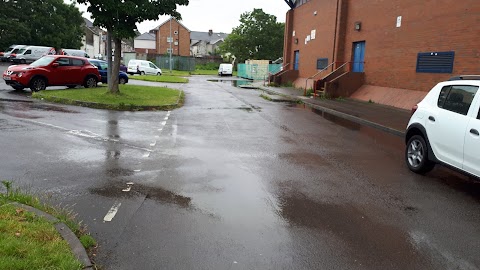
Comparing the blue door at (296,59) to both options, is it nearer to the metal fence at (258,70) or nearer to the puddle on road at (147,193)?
the metal fence at (258,70)

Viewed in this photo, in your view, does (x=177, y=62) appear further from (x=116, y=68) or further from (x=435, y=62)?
(x=435, y=62)

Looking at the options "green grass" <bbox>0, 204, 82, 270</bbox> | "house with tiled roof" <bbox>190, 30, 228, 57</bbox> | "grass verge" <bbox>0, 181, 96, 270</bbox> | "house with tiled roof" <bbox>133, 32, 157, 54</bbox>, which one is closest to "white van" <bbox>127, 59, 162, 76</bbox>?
"grass verge" <bbox>0, 181, 96, 270</bbox>

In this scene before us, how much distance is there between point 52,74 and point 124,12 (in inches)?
198

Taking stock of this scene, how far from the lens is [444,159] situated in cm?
659

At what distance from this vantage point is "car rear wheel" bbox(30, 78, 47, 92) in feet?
56.9

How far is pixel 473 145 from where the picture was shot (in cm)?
593

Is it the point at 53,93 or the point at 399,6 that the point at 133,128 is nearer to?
the point at 53,93

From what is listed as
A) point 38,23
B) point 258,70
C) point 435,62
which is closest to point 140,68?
point 258,70

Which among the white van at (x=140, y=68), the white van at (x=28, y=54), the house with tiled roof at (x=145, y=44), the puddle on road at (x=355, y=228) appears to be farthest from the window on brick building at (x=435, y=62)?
the house with tiled roof at (x=145, y=44)

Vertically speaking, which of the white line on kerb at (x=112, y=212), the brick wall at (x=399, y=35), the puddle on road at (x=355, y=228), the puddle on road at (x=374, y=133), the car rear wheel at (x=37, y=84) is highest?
the brick wall at (x=399, y=35)

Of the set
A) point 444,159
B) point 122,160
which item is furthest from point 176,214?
point 444,159

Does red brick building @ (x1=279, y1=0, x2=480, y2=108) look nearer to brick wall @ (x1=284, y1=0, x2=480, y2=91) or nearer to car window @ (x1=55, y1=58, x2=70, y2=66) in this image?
brick wall @ (x1=284, y1=0, x2=480, y2=91)

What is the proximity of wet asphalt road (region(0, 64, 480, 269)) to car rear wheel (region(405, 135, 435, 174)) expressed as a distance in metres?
0.20

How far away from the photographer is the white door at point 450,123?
629cm
